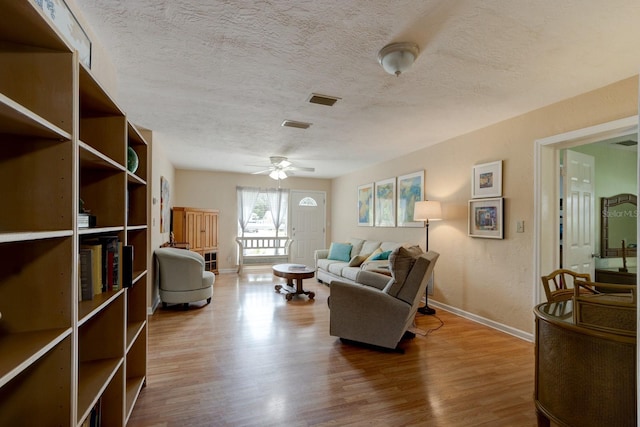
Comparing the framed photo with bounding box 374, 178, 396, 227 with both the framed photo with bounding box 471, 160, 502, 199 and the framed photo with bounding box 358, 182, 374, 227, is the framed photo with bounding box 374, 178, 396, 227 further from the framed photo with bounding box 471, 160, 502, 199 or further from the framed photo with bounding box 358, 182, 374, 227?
the framed photo with bounding box 471, 160, 502, 199

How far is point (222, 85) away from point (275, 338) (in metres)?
2.52

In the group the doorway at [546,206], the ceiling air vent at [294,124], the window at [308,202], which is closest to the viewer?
the doorway at [546,206]

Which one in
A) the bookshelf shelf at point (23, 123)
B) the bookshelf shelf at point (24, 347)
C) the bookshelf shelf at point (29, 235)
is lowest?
the bookshelf shelf at point (24, 347)

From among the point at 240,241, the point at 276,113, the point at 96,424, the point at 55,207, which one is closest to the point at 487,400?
the point at 96,424

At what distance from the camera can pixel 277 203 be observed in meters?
7.57

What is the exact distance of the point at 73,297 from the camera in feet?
3.46

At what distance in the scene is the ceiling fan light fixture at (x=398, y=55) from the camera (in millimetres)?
1962

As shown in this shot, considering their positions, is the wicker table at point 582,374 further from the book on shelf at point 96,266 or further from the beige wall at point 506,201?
the book on shelf at point 96,266

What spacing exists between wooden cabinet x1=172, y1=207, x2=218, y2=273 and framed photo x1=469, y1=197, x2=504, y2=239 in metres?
4.83

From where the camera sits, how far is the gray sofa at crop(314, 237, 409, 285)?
466cm

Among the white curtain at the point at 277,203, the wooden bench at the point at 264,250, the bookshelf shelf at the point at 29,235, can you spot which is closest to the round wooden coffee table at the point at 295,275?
the wooden bench at the point at 264,250

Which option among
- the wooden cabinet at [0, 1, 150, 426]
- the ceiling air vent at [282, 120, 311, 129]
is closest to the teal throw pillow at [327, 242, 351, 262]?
the ceiling air vent at [282, 120, 311, 129]

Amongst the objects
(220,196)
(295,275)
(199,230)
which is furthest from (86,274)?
(220,196)

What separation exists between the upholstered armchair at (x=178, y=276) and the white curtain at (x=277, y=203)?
344 cm
